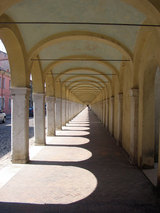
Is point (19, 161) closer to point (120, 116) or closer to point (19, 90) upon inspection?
point (19, 90)

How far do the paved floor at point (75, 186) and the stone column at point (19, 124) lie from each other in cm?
46

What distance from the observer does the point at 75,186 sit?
577cm

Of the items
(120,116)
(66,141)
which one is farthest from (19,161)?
(120,116)

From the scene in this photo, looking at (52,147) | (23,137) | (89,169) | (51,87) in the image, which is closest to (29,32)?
(23,137)

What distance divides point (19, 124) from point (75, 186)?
336 centimetres

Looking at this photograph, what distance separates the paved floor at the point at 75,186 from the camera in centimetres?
464

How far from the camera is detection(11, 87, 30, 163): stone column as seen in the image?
7.82 meters

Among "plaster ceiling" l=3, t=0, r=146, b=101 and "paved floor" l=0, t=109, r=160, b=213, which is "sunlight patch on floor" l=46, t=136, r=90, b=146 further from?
"plaster ceiling" l=3, t=0, r=146, b=101

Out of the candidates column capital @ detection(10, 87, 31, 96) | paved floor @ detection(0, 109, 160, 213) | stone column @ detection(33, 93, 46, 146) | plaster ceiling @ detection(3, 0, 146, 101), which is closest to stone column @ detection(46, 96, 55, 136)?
stone column @ detection(33, 93, 46, 146)

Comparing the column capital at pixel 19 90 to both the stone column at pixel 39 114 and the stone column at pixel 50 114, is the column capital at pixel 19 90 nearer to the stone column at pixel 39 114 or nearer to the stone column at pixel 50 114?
the stone column at pixel 39 114

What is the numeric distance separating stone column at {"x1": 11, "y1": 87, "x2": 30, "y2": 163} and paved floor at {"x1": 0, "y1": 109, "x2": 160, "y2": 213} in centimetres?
46

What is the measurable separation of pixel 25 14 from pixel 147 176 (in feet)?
20.4

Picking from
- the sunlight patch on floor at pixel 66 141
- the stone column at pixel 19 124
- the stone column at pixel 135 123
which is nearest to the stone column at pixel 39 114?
the sunlight patch on floor at pixel 66 141

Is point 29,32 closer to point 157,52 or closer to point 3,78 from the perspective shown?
point 157,52
